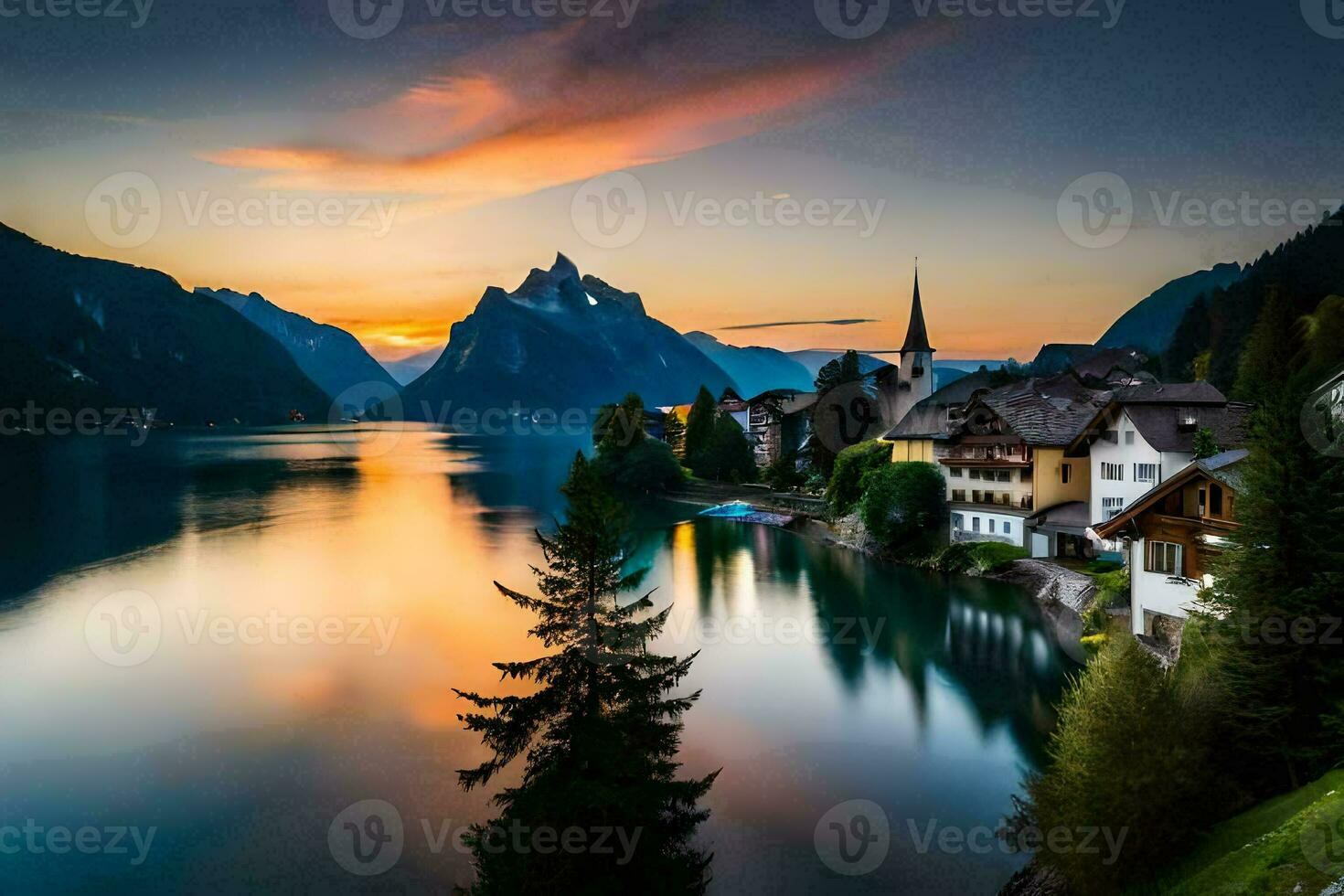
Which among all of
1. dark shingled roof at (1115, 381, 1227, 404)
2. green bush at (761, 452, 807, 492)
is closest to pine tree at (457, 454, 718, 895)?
dark shingled roof at (1115, 381, 1227, 404)

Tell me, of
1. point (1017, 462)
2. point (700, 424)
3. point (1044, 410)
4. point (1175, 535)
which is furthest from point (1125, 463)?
point (700, 424)

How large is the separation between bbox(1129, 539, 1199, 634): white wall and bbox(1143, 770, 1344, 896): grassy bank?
10.9 metres

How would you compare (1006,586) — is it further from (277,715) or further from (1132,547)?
(277,715)

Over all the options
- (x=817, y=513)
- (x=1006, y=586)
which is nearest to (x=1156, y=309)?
(x=817, y=513)

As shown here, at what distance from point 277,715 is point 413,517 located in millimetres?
47161

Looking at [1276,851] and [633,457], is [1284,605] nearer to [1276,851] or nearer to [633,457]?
[1276,851]

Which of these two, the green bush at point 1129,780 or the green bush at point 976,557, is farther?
the green bush at point 976,557

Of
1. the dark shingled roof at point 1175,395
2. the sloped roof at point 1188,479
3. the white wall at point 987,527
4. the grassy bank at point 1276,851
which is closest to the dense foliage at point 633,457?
the white wall at point 987,527

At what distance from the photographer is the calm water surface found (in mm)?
→ 16812

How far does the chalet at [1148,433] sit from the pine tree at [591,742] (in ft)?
88.7

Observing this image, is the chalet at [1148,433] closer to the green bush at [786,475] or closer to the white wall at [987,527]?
the white wall at [987,527]

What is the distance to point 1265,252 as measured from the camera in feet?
239

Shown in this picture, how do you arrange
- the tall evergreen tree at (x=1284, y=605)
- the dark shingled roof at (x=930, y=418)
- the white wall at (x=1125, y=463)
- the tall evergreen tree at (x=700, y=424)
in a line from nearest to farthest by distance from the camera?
1. the tall evergreen tree at (x=1284, y=605)
2. the white wall at (x=1125, y=463)
3. the dark shingled roof at (x=930, y=418)
4. the tall evergreen tree at (x=700, y=424)

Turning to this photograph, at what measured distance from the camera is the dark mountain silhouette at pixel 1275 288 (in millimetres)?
58062
